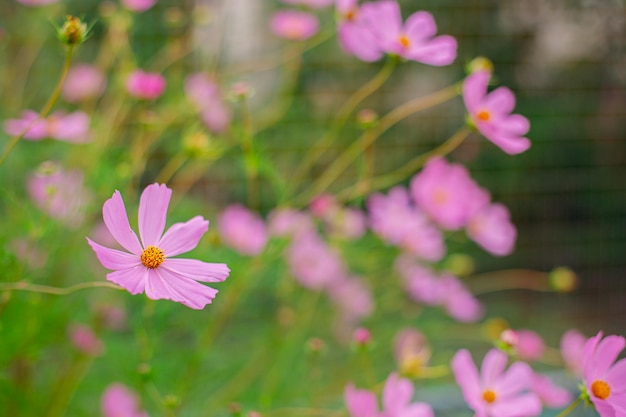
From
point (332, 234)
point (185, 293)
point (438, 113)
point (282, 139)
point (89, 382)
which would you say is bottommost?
point (185, 293)

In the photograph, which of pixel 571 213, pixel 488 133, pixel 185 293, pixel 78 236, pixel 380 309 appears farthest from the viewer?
pixel 571 213

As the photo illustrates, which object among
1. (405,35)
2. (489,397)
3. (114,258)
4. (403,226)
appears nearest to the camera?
(114,258)

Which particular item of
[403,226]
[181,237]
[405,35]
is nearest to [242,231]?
[403,226]

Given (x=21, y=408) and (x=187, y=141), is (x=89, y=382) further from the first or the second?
(x=187, y=141)

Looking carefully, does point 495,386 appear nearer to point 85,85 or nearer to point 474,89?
Result: point 474,89

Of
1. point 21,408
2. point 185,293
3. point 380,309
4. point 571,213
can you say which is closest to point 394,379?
point 185,293

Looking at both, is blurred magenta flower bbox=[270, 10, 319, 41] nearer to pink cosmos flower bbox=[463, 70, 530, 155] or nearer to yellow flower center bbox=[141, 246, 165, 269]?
pink cosmos flower bbox=[463, 70, 530, 155]

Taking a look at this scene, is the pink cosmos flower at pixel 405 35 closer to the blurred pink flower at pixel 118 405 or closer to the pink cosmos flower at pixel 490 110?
the pink cosmos flower at pixel 490 110
